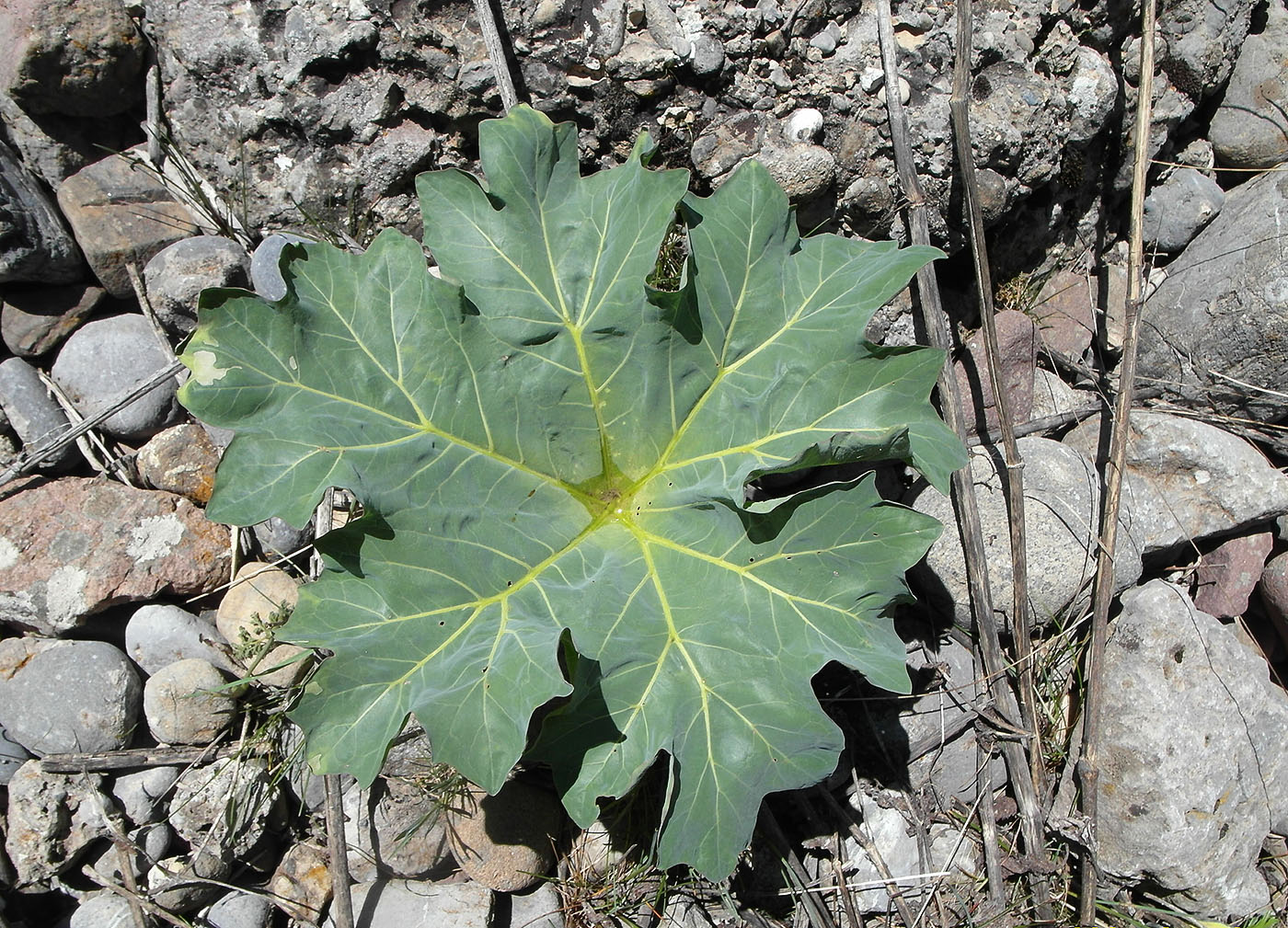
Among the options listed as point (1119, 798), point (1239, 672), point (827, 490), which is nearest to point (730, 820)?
point (827, 490)

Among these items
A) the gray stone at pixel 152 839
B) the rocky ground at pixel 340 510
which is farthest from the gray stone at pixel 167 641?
the gray stone at pixel 152 839

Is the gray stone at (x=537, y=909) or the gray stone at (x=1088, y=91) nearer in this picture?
the gray stone at (x=537, y=909)

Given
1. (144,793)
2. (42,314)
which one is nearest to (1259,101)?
(42,314)

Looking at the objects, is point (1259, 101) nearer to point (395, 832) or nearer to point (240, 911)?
point (395, 832)

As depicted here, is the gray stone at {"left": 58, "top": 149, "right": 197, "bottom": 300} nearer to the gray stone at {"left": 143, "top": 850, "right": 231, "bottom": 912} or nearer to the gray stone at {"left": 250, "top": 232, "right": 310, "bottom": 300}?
the gray stone at {"left": 250, "top": 232, "right": 310, "bottom": 300}

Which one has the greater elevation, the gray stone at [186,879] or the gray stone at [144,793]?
the gray stone at [144,793]

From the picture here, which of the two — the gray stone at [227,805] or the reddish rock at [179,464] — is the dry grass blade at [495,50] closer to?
the reddish rock at [179,464]

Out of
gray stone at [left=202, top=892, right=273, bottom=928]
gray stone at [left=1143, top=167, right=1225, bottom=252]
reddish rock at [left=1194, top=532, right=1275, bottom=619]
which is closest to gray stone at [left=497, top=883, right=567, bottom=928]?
gray stone at [left=202, top=892, right=273, bottom=928]
